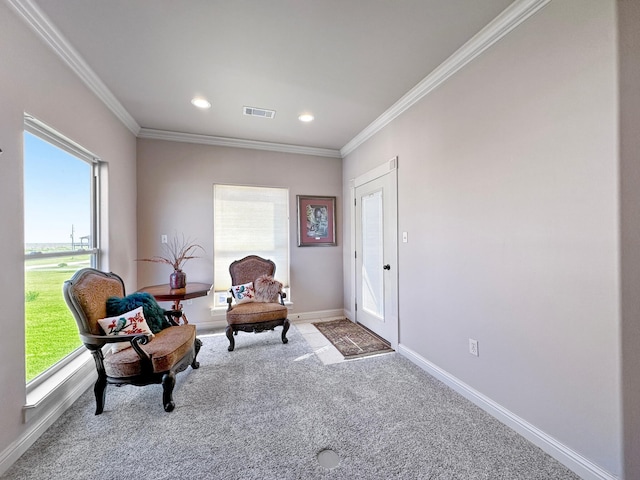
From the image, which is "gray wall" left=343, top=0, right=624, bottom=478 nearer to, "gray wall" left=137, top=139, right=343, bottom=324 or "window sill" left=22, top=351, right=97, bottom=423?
"gray wall" left=137, top=139, right=343, bottom=324

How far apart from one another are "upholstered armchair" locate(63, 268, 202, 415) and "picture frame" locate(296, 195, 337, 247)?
2368mm

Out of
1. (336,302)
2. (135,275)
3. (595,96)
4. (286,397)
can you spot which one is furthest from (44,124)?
(336,302)

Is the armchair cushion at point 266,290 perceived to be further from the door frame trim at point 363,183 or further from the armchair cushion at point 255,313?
the door frame trim at point 363,183

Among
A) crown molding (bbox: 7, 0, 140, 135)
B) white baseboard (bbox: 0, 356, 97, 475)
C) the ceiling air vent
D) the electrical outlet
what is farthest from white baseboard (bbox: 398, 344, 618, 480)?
crown molding (bbox: 7, 0, 140, 135)

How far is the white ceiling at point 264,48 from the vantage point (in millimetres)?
1663

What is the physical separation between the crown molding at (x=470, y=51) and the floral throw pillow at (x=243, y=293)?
260 centimetres

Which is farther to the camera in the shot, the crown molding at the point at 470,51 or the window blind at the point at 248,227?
the window blind at the point at 248,227

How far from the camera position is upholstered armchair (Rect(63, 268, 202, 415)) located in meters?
1.88

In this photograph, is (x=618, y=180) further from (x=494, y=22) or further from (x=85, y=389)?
(x=85, y=389)

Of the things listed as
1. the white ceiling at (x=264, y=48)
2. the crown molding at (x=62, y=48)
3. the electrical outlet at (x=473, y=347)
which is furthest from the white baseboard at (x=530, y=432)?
the crown molding at (x=62, y=48)

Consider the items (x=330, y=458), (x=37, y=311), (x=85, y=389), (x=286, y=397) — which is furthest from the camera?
(x=85, y=389)

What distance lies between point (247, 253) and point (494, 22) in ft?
11.4

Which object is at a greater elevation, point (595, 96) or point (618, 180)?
point (595, 96)

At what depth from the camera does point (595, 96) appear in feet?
4.39
